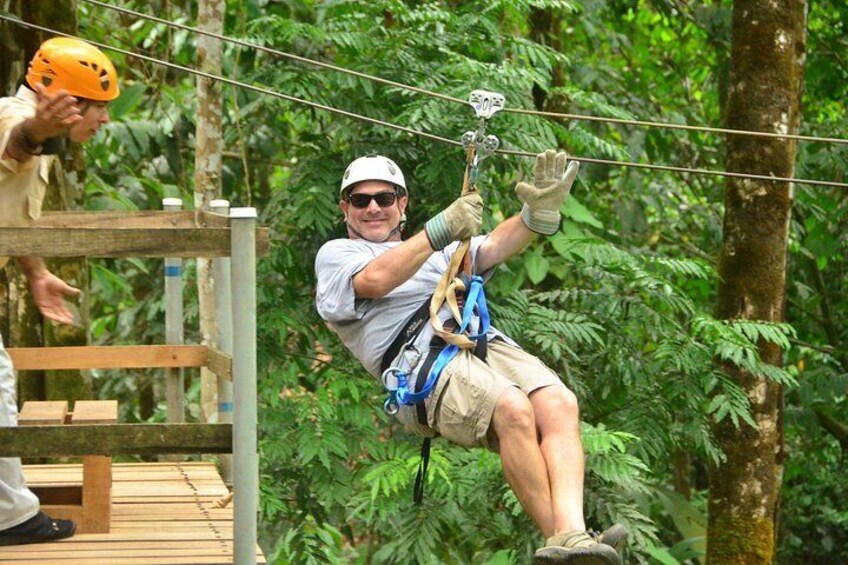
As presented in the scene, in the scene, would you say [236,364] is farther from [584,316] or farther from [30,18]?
[30,18]

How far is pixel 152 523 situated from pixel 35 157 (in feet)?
4.53

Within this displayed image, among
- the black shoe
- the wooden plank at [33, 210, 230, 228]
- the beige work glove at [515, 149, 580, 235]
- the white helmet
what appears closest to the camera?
the black shoe

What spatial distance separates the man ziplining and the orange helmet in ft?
3.61

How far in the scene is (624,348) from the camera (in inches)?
273

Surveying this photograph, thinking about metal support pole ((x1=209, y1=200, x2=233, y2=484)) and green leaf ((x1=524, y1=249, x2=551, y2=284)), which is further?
green leaf ((x1=524, y1=249, x2=551, y2=284))

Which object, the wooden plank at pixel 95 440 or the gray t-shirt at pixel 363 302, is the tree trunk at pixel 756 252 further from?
the wooden plank at pixel 95 440

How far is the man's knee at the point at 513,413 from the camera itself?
14.0 feet

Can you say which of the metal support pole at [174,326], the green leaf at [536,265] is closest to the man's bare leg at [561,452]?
the metal support pole at [174,326]

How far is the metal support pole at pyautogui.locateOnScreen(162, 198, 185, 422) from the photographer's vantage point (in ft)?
18.5

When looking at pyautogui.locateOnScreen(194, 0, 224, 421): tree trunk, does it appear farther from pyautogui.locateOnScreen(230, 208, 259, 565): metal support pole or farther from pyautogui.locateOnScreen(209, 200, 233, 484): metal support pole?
pyautogui.locateOnScreen(230, 208, 259, 565): metal support pole

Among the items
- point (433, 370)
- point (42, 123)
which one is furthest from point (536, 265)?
point (42, 123)

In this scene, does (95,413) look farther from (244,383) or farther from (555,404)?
(555,404)

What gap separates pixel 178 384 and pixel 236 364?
203cm

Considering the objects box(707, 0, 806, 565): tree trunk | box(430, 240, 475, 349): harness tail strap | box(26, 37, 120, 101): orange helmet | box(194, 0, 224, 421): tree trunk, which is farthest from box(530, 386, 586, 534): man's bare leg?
box(707, 0, 806, 565): tree trunk
